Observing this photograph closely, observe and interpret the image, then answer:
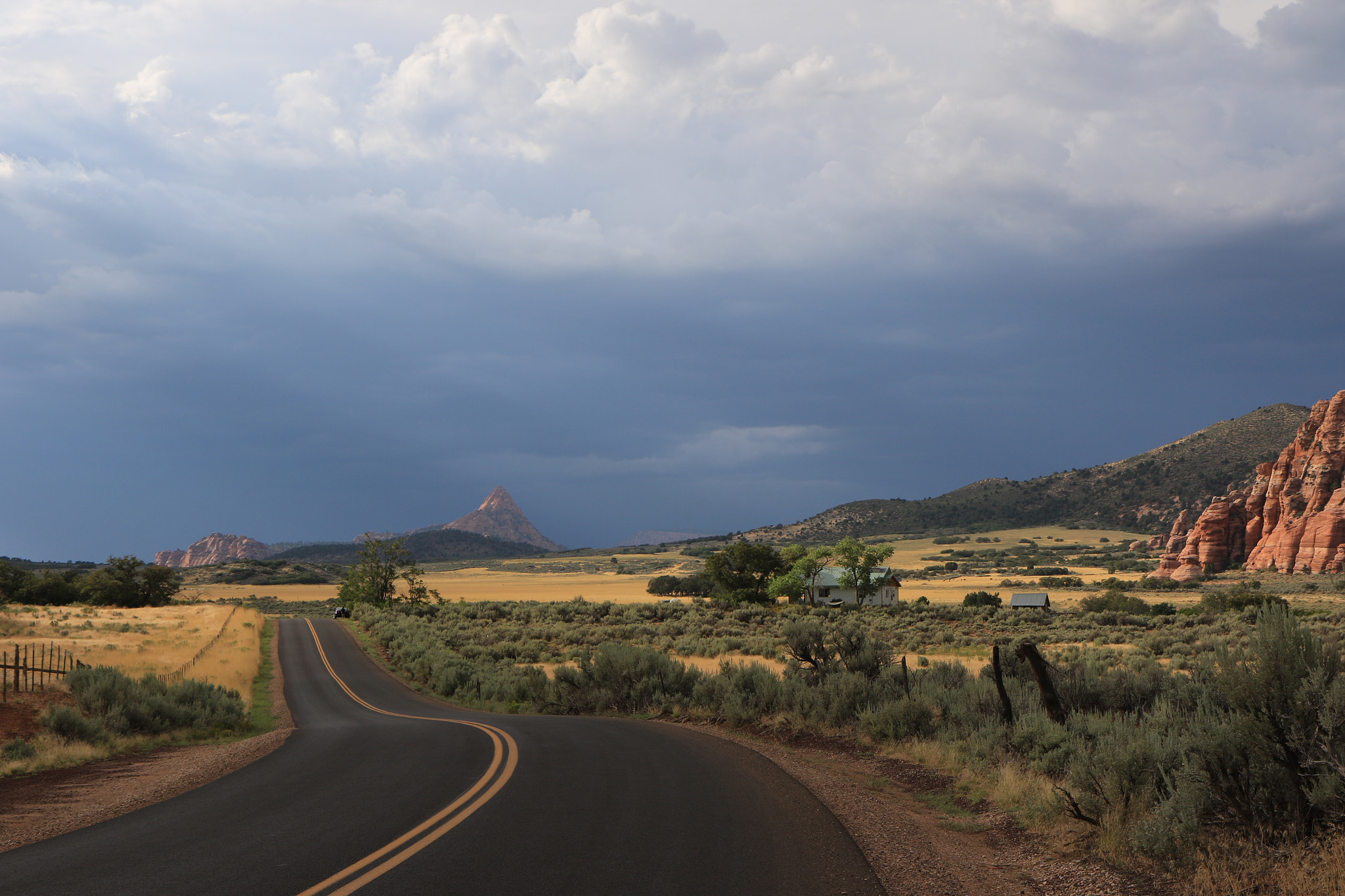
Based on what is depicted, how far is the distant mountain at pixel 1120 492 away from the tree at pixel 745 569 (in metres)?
97.0

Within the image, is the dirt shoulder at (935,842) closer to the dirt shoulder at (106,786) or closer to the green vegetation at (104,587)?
the dirt shoulder at (106,786)

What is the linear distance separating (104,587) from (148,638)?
48.1 m

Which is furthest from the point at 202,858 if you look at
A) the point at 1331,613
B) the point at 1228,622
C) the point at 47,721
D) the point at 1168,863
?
the point at 1331,613

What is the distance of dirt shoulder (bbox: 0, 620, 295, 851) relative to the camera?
9.24 meters

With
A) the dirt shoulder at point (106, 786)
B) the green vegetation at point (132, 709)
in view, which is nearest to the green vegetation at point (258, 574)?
the green vegetation at point (132, 709)

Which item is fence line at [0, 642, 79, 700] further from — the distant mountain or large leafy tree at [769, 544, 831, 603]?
the distant mountain

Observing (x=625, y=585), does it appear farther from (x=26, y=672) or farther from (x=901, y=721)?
(x=901, y=721)

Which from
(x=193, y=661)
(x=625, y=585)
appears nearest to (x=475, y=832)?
(x=193, y=661)

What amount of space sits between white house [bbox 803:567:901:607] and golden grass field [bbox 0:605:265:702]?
4666 cm

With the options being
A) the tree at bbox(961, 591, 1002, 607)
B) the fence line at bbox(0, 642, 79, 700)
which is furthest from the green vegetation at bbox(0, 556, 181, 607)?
the tree at bbox(961, 591, 1002, 607)

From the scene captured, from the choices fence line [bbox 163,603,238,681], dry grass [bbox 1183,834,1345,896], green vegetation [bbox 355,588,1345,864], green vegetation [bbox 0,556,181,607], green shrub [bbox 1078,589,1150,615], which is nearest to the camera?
dry grass [bbox 1183,834,1345,896]

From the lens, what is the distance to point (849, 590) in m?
71.8

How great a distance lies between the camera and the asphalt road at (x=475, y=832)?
6480mm

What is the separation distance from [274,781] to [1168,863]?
11.4m
